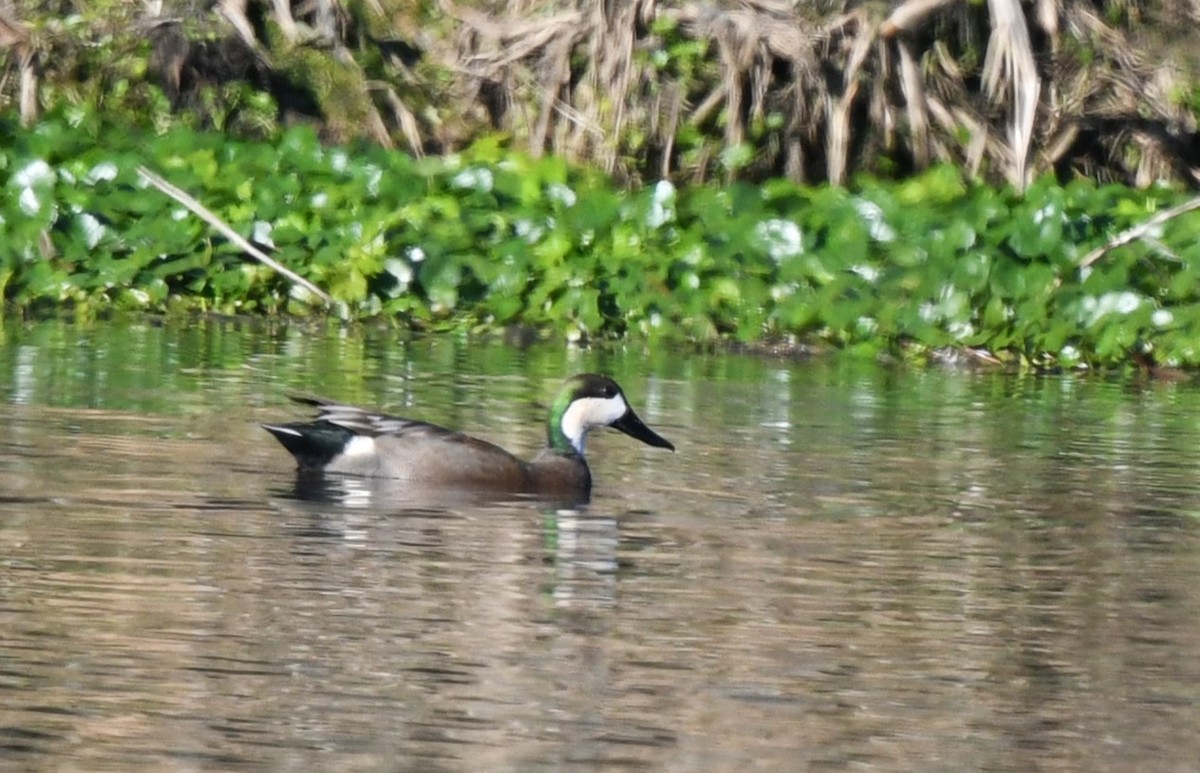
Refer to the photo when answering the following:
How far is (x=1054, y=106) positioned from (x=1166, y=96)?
0.69 m

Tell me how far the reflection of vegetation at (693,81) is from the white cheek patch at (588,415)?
747 centimetres

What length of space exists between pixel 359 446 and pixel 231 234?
21.1ft

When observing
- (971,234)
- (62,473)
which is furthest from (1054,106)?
(62,473)

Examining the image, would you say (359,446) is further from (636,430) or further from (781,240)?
(781,240)

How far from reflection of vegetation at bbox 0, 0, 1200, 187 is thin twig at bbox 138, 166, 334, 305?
1790mm

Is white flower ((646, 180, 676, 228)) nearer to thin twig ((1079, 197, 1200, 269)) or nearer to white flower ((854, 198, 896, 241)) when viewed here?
white flower ((854, 198, 896, 241))

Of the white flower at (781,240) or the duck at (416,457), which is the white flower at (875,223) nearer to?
the white flower at (781,240)

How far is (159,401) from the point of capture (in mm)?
11500

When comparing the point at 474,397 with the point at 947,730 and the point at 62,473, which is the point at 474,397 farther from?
the point at 947,730

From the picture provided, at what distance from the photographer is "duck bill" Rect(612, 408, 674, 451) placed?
10.4m

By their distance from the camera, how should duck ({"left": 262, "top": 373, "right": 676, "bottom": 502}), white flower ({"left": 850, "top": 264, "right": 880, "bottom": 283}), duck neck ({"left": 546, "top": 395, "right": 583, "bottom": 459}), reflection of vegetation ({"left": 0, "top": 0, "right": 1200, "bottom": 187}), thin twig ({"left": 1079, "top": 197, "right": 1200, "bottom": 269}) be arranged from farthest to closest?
1. reflection of vegetation ({"left": 0, "top": 0, "right": 1200, "bottom": 187})
2. white flower ({"left": 850, "top": 264, "right": 880, "bottom": 283})
3. thin twig ({"left": 1079, "top": 197, "right": 1200, "bottom": 269})
4. duck neck ({"left": 546, "top": 395, "right": 583, "bottom": 459})
5. duck ({"left": 262, "top": 373, "right": 676, "bottom": 502})

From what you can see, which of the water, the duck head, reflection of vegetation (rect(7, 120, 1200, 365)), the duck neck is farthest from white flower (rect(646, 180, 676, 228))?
the duck neck

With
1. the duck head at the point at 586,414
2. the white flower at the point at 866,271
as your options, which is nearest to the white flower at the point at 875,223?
the white flower at the point at 866,271

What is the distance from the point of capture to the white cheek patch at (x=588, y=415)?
1010cm
